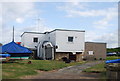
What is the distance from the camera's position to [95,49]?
3578 centimetres

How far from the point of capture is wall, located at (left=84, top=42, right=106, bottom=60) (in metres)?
35.3

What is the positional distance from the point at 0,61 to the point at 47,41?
13.9m

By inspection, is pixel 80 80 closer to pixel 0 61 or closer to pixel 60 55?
pixel 0 61

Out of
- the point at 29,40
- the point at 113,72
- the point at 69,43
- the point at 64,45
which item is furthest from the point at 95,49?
the point at 113,72

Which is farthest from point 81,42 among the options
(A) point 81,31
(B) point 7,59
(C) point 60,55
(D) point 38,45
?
(B) point 7,59

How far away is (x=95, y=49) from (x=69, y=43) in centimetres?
474

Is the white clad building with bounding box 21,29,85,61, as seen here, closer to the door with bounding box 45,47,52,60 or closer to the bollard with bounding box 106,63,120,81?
the door with bounding box 45,47,52,60

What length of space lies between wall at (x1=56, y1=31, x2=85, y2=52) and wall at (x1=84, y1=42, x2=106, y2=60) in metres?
1.15

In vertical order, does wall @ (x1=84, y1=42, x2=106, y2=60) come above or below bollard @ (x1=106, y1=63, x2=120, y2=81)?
above

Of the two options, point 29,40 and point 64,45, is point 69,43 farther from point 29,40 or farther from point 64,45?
point 29,40

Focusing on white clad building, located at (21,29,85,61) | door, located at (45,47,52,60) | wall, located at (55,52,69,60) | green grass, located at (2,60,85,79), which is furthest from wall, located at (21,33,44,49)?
green grass, located at (2,60,85,79)

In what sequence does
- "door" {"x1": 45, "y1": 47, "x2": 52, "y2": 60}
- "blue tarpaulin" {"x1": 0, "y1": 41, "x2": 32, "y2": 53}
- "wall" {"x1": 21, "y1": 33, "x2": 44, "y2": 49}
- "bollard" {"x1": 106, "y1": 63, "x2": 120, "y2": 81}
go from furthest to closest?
"wall" {"x1": 21, "y1": 33, "x2": 44, "y2": 49}
"door" {"x1": 45, "y1": 47, "x2": 52, "y2": 60}
"blue tarpaulin" {"x1": 0, "y1": 41, "x2": 32, "y2": 53}
"bollard" {"x1": 106, "y1": 63, "x2": 120, "y2": 81}

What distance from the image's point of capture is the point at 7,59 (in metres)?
24.0

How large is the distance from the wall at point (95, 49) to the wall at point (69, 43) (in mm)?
1153
